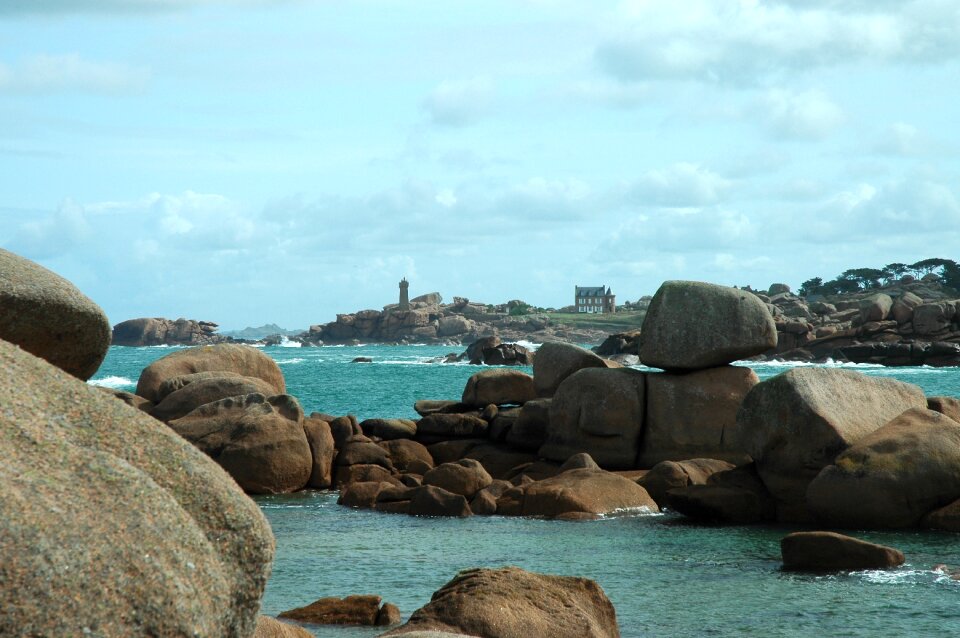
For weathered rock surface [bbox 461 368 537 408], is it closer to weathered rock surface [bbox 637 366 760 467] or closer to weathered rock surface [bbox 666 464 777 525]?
weathered rock surface [bbox 637 366 760 467]

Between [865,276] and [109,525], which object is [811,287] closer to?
[865,276]

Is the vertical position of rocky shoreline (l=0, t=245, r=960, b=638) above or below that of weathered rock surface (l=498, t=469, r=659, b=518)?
above

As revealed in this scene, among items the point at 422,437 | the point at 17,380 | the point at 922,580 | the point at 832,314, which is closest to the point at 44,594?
the point at 17,380

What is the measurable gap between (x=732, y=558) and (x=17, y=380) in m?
15.0

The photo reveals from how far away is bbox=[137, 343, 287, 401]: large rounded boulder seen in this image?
34719 millimetres

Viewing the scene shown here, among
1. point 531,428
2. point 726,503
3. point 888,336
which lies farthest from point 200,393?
point 888,336

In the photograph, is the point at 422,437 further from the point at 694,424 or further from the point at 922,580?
the point at 922,580

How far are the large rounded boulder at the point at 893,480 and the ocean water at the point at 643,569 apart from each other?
0.53 meters

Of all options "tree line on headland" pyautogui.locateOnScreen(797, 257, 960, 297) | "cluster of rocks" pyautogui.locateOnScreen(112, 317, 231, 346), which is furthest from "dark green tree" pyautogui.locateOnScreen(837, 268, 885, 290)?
"cluster of rocks" pyautogui.locateOnScreen(112, 317, 231, 346)

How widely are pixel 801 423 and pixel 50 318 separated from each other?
1663 centimetres

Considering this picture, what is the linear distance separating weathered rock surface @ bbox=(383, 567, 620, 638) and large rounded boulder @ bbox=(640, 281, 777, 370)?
16082 millimetres

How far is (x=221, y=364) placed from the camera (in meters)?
35.6

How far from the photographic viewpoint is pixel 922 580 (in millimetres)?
16391

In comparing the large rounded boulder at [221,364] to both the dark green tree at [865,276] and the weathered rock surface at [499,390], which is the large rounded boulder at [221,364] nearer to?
the weathered rock surface at [499,390]
